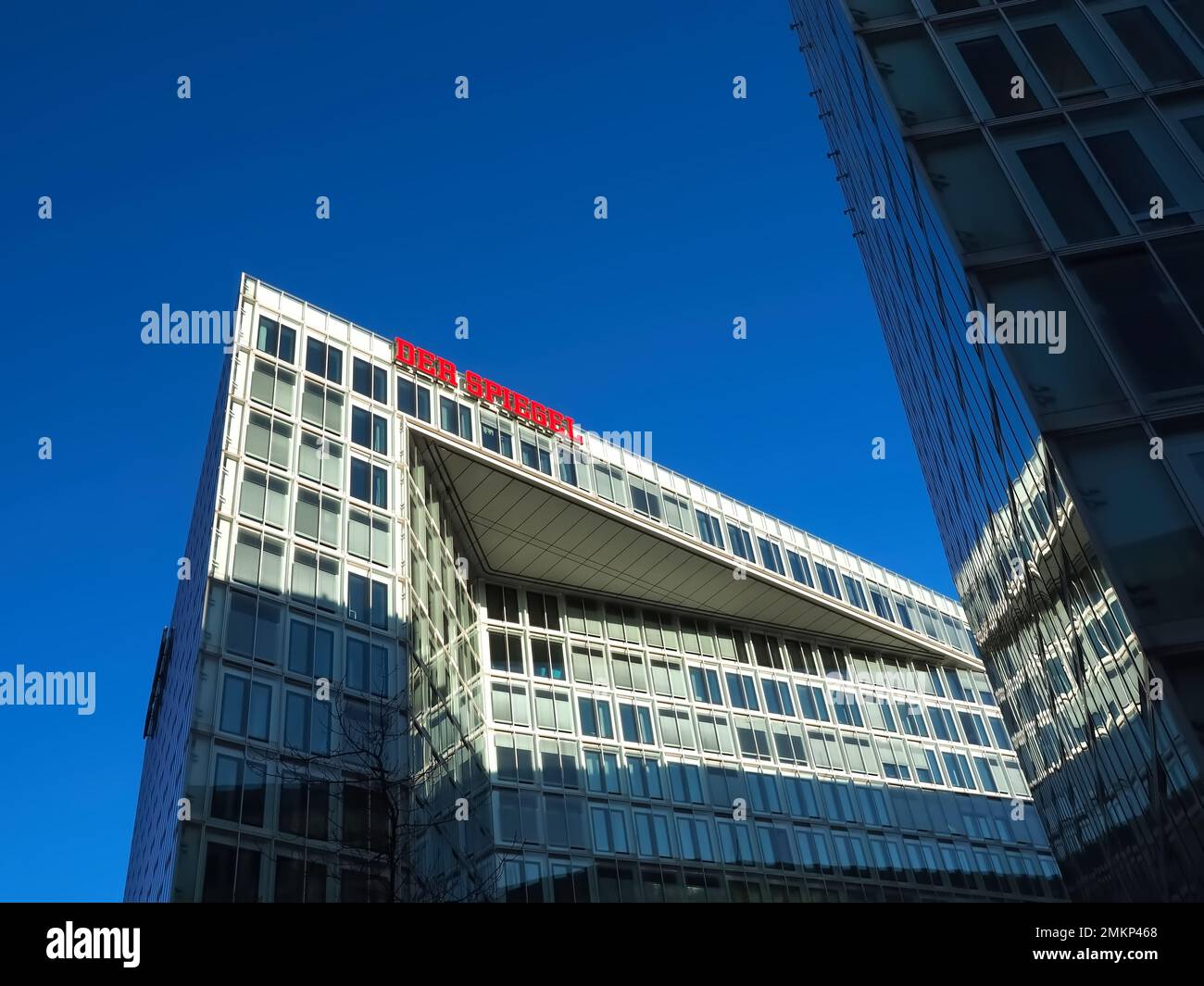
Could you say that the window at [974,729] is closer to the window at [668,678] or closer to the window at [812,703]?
the window at [812,703]

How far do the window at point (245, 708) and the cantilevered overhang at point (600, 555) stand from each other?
15.4 metres

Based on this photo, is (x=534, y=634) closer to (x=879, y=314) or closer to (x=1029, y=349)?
(x=879, y=314)

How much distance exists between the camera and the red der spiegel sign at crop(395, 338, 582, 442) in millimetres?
46406

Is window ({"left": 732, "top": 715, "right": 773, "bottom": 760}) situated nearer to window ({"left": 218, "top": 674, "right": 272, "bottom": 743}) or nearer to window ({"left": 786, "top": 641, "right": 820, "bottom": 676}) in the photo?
window ({"left": 786, "top": 641, "right": 820, "bottom": 676})

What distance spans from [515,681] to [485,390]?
42.8 feet

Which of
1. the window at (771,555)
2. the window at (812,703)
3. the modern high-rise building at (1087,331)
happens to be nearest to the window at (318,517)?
the modern high-rise building at (1087,331)

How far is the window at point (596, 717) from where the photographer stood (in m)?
48.2

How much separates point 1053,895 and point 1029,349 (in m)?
49.8

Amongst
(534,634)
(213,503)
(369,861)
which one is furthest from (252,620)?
(534,634)

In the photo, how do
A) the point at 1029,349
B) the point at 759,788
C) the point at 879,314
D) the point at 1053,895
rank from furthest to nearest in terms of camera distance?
the point at 1053,895 → the point at 759,788 → the point at 879,314 → the point at 1029,349

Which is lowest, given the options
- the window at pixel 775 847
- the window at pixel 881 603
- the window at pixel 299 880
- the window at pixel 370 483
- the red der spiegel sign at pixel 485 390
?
the window at pixel 299 880

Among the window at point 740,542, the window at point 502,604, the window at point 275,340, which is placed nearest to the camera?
the window at point 275,340

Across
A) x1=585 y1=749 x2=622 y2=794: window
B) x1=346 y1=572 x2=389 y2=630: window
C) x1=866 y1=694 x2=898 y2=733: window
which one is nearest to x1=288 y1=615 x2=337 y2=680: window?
x1=346 y1=572 x2=389 y2=630: window

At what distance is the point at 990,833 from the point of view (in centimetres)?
5697
